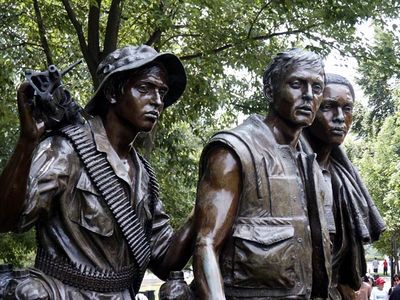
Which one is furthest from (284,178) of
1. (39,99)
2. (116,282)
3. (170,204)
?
(170,204)

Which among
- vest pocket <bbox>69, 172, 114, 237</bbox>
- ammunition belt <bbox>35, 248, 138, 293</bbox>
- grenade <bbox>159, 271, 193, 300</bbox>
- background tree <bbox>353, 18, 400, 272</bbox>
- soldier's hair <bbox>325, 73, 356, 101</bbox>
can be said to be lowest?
background tree <bbox>353, 18, 400, 272</bbox>

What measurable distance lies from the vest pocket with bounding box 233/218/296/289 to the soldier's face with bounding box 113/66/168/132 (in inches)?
27.4

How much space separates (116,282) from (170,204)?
10.9 meters

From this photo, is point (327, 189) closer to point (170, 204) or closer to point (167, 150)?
point (167, 150)

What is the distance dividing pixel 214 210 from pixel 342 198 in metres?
1.27

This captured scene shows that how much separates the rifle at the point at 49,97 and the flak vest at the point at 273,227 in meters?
0.75

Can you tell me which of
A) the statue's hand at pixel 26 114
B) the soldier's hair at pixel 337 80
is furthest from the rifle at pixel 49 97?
the soldier's hair at pixel 337 80

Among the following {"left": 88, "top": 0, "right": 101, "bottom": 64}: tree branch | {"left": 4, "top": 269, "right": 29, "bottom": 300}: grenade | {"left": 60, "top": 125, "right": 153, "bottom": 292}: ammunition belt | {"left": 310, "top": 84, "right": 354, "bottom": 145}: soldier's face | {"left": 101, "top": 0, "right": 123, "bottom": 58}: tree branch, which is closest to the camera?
{"left": 4, "top": 269, "right": 29, "bottom": 300}: grenade

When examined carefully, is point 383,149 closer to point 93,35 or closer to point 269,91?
point 93,35

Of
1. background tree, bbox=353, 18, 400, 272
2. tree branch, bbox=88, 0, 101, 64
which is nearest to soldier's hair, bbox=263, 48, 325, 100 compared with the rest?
tree branch, bbox=88, 0, 101, 64

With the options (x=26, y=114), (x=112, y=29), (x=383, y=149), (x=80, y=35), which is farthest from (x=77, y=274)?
(x=383, y=149)

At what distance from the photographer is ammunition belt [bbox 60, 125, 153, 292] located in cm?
375

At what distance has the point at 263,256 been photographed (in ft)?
12.1

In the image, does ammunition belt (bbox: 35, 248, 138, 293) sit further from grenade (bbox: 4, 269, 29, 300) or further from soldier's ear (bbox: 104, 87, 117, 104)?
soldier's ear (bbox: 104, 87, 117, 104)
